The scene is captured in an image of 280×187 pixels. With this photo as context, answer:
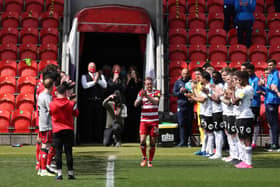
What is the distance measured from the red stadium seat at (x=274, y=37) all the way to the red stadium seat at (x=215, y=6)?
6.84 ft

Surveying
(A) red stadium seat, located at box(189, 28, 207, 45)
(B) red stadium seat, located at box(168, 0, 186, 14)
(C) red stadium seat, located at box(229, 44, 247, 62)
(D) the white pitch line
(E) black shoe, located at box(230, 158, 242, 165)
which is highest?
(B) red stadium seat, located at box(168, 0, 186, 14)

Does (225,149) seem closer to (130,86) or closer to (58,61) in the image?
(130,86)

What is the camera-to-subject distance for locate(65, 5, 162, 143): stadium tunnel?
16172 mm

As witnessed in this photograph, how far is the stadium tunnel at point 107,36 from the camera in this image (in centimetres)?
1617

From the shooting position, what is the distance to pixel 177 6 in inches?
760

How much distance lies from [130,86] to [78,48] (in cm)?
178

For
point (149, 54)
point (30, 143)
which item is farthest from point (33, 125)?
point (149, 54)

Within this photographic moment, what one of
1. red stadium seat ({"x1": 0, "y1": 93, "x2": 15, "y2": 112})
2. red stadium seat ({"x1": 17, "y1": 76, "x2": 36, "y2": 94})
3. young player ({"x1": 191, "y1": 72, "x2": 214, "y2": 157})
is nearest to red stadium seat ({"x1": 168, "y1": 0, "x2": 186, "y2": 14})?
red stadium seat ({"x1": 17, "y1": 76, "x2": 36, "y2": 94})

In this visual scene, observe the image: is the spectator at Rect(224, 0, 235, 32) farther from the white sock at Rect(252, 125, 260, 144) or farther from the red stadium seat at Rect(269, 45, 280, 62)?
the white sock at Rect(252, 125, 260, 144)

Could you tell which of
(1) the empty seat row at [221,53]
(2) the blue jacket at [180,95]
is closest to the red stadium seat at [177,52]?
(1) the empty seat row at [221,53]

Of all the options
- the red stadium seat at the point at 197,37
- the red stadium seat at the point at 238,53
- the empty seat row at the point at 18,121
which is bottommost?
the empty seat row at the point at 18,121

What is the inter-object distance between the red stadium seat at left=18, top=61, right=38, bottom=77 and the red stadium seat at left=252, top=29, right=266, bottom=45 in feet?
22.2

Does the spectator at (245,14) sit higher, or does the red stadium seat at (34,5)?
the red stadium seat at (34,5)

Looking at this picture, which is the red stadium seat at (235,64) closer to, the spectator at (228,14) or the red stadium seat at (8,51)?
the spectator at (228,14)
